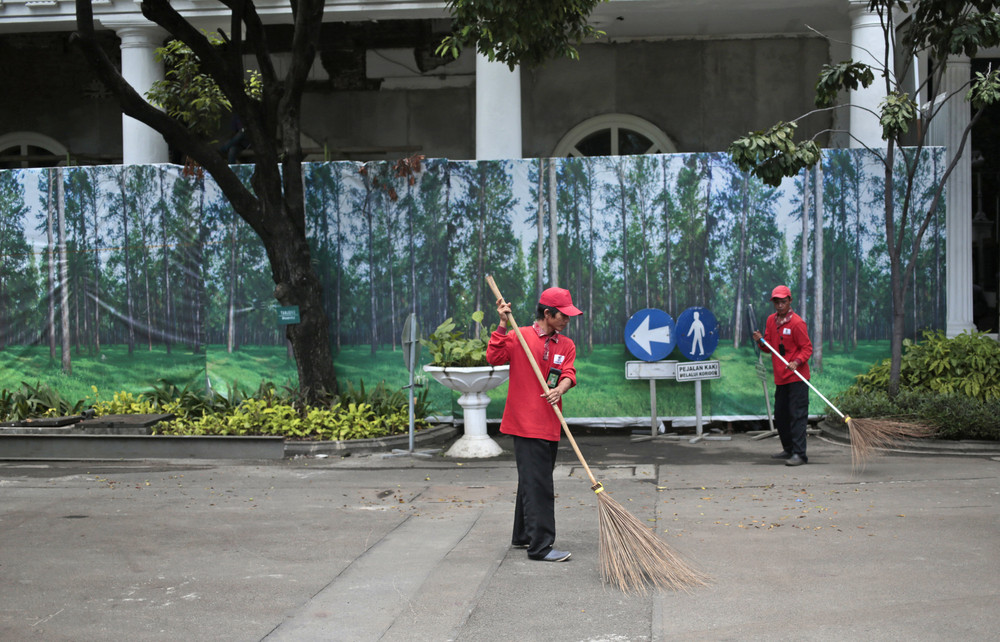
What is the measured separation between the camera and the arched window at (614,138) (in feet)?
60.8

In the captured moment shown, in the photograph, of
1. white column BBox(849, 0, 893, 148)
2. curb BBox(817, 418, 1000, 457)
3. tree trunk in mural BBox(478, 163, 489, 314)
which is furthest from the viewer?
white column BBox(849, 0, 893, 148)

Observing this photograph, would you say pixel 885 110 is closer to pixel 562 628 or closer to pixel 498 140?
pixel 498 140

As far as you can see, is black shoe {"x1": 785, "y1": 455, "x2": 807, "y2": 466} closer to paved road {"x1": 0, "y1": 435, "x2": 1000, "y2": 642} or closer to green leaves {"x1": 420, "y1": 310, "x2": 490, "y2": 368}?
paved road {"x1": 0, "y1": 435, "x2": 1000, "y2": 642}

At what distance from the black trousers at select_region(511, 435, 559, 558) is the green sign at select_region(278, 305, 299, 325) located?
629 cm

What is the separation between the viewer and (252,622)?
5.54 metres

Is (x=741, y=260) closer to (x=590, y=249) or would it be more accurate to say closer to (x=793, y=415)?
(x=590, y=249)

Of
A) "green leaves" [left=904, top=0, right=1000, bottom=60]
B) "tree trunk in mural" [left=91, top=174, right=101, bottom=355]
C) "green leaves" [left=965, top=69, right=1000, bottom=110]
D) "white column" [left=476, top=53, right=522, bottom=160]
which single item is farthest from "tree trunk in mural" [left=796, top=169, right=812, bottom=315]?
"tree trunk in mural" [left=91, top=174, right=101, bottom=355]

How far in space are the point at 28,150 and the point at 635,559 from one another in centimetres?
1696

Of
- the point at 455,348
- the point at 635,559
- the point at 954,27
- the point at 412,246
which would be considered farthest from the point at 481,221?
the point at 635,559

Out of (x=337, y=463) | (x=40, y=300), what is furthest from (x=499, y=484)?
(x=40, y=300)

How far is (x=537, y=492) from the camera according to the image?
22.2 ft

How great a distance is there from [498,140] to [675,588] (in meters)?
9.93

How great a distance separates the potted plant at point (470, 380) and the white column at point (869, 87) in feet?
22.3

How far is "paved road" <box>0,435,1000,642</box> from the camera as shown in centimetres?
546
